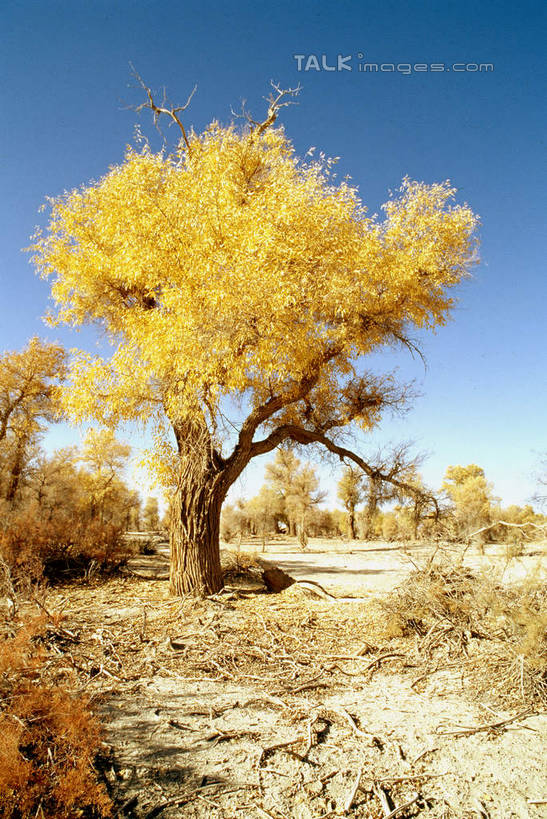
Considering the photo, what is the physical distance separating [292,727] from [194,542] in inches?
198

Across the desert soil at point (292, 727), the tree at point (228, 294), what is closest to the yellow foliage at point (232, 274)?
the tree at point (228, 294)

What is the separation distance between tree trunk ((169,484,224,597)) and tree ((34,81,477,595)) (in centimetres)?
2

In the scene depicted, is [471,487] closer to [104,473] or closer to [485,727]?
[104,473]

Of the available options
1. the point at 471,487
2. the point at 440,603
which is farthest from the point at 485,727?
the point at 471,487

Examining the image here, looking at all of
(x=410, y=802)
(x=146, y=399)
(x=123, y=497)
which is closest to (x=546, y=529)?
(x=410, y=802)

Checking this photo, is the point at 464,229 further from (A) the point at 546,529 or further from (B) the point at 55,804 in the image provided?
(B) the point at 55,804

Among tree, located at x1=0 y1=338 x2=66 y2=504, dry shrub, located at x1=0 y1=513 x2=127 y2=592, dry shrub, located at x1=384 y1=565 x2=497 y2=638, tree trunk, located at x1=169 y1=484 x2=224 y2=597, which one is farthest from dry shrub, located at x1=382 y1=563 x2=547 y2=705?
tree, located at x1=0 y1=338 x2=66 y2=504

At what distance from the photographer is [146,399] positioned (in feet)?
25.5

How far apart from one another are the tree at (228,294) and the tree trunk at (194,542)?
2 centimetres

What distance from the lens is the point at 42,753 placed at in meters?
2.23

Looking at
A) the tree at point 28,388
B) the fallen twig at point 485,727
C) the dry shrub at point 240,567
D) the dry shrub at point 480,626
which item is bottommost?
the dry shrub at point 240,567

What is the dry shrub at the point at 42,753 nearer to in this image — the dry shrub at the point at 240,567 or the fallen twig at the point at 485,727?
the fallen twig at the point at 485,727

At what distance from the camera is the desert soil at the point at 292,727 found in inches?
97.0

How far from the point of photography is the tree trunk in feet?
26.0
